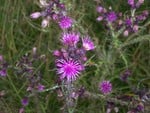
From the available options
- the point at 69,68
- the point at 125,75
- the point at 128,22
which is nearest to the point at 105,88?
the point at 125,75

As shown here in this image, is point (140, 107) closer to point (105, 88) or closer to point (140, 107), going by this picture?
point (140, 107)

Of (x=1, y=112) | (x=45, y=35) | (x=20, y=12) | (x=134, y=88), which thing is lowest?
(x=1, y=112)

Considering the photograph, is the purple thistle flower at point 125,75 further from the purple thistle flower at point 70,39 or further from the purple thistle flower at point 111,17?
the purple thistle flower at point 70,39

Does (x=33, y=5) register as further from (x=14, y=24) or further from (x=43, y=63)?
(x=43, y=63)

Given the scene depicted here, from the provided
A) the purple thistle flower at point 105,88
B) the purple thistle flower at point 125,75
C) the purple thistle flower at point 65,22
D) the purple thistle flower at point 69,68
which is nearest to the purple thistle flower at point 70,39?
the purple thistle flower at point 69,68

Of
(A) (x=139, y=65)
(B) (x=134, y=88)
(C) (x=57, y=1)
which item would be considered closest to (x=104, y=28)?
(A) (x=139, y=65)

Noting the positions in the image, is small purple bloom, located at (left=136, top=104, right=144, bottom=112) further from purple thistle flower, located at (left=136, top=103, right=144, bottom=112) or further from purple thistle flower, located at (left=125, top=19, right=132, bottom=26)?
purple thistle flower, located at (left=125, top=19, right=132, bottom=26)

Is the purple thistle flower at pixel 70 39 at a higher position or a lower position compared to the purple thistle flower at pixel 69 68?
higher

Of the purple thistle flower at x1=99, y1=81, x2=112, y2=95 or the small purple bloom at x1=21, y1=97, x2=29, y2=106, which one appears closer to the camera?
the purple thistle flower at x1=99, y1=81, x2=112, y2=95

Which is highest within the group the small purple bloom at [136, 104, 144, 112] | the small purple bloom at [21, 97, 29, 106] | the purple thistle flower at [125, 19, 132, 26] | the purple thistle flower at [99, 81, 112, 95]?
the purple thistle flower at [125, 19, 132, 26]

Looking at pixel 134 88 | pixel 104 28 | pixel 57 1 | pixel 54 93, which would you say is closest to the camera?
pixel 57 1

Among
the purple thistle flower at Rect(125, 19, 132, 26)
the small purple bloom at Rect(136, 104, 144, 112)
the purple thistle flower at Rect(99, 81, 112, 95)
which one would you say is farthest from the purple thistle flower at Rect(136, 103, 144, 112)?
the purple thistle flower at Rect(125, 19, 132, 26)
